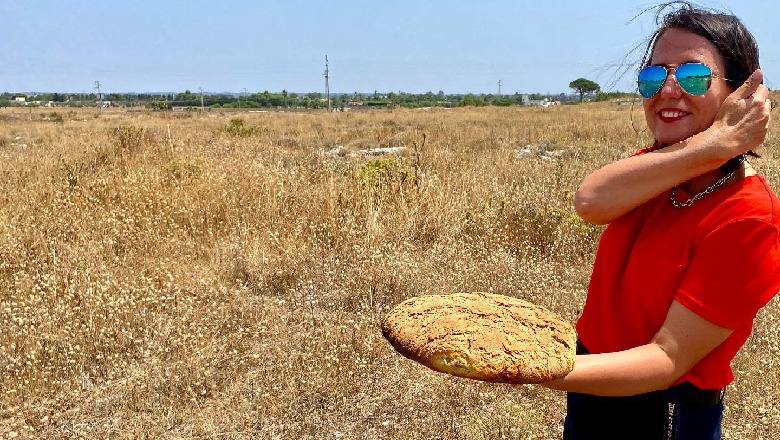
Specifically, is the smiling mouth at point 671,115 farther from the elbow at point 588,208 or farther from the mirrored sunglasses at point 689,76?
the elbow at point 588,208

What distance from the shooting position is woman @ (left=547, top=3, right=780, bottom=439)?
0.99 metres

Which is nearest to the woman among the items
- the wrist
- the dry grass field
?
the wrist

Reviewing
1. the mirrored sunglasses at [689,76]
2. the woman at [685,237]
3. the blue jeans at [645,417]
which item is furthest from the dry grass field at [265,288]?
the mirrored sunglasses at [689,76]

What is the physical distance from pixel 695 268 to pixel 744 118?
0.28 metres

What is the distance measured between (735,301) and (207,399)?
265cm

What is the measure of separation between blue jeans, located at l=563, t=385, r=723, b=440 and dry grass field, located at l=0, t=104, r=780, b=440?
132 centimetres

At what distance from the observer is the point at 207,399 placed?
9.73ft

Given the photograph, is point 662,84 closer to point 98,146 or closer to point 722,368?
point 722,368

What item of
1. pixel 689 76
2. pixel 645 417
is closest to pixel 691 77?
pixel 689 76

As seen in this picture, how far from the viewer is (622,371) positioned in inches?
39.9

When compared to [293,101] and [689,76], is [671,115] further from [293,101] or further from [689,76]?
[293,101]

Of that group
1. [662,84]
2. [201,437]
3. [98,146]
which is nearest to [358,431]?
[201,437]

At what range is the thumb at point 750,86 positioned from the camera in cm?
103

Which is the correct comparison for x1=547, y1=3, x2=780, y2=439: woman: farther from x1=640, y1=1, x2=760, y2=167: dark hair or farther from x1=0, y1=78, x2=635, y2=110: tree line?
x1=0, y1=78, x2=635, y2=110: tree line
